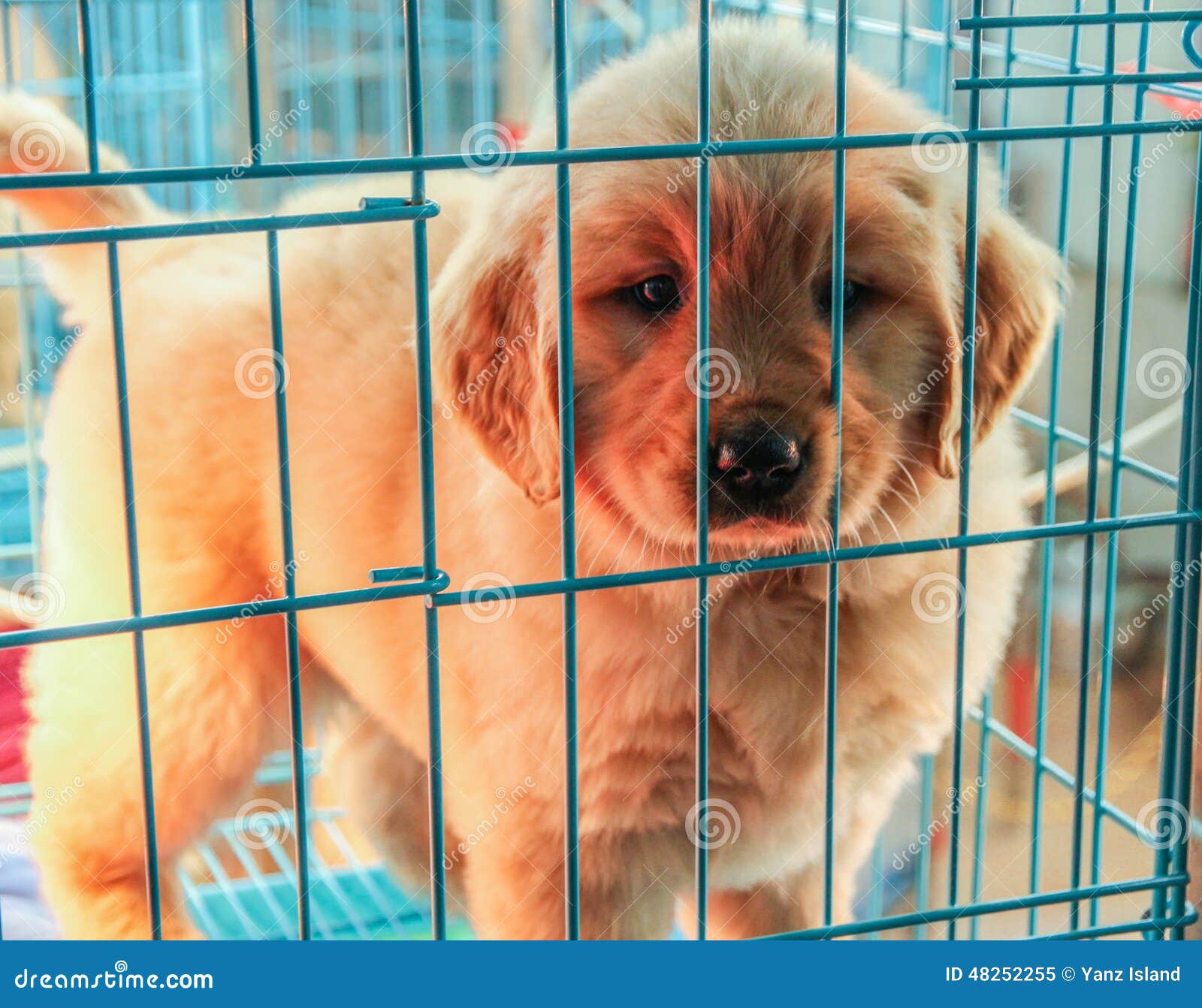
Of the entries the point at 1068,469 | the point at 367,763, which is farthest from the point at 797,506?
the point at 367,763

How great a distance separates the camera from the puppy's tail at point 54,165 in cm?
180

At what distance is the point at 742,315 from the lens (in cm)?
139

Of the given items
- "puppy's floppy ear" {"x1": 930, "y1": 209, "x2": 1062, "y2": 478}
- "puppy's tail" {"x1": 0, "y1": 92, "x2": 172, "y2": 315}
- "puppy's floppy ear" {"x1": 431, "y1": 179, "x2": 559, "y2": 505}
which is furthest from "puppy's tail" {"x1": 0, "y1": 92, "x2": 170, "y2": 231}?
"puppy's floppy ear" {"x1": 930, "y1": 209, "x2": 1062, "y2": 478}

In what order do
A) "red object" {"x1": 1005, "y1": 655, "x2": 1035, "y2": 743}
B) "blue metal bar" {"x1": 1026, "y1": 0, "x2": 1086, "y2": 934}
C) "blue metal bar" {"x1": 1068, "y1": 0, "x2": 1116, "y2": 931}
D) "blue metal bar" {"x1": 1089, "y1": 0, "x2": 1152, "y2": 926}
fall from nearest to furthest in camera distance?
"blue metal bar" {"x1": 1068, "y1": 0, "x2": 1116, "y2": 931}
"blue metal bar" {"x1": 1089, "y1": 0, "x2": 1152, "y2": 926}
"blue metal bar" {"x1": 1026, "y1": 0, "x2": 1086, "y2": 934}
"red object" {"x1": 1005, "y1": 655, "x2": 1035, "y2": 743}

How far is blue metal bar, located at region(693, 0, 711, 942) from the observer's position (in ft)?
3.70

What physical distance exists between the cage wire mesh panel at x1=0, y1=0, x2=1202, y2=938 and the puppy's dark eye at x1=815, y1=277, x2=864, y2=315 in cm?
18

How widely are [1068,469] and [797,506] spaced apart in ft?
3.48

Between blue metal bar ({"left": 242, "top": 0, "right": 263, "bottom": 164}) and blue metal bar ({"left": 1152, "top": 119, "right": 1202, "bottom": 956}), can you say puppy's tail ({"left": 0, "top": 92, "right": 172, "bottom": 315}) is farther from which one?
blue metal bar ({"left": 1152, "top": 119, "right": 1202, "bottom": 956})

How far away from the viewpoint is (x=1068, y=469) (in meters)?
2.21

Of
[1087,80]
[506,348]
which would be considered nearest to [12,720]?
[506,348]

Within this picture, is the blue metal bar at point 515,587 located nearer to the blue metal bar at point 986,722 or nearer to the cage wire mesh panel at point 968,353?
the cage wire mesh panel at point 968,353

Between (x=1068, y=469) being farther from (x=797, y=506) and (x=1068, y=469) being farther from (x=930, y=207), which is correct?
(x=797, y=506)

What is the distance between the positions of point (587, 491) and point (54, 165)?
90 cm

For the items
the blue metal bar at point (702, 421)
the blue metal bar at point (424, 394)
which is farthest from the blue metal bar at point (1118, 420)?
the blue metal bar at point (424, 394)
